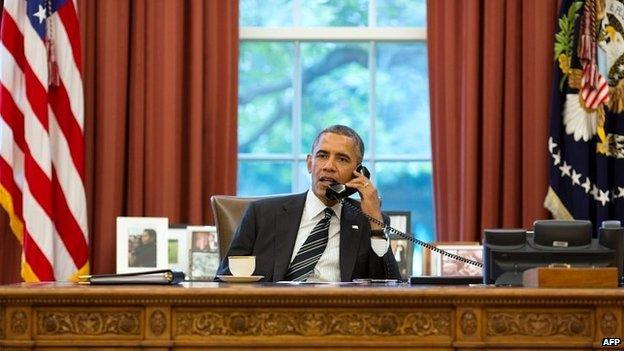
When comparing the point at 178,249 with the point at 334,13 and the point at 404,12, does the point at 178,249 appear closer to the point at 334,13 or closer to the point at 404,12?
the point at 334,13

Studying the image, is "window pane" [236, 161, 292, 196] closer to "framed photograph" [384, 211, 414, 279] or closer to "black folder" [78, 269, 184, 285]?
"framed photograph" [384, 211, 414, 279]

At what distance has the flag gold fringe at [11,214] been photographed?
17.8ft

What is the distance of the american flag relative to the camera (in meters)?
5.37

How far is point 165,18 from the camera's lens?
5719 millimetres

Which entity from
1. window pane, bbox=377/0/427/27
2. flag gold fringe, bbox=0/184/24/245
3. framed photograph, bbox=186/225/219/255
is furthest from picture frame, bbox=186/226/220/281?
window pane, bbox=377/0/427/27

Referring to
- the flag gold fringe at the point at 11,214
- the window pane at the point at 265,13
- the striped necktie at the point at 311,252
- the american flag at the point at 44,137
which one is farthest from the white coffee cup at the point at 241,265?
the window pane at the point at 265,13

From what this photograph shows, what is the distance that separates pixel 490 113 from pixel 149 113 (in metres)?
1.73

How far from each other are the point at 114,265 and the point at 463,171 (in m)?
1.83

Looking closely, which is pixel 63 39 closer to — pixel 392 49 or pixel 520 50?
pixel 392 49

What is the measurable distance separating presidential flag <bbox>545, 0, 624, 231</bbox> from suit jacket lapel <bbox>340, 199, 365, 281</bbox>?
167 centimetres

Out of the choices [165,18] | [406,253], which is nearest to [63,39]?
[165,18]

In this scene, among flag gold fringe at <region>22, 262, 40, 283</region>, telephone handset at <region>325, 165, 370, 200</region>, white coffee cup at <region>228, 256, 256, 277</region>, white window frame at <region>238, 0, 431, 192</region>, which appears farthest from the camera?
white window frame at <region>238, 0, 431, 192</region>

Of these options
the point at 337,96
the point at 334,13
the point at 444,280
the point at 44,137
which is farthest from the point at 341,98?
the point at 444,280

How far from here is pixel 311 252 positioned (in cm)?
423
